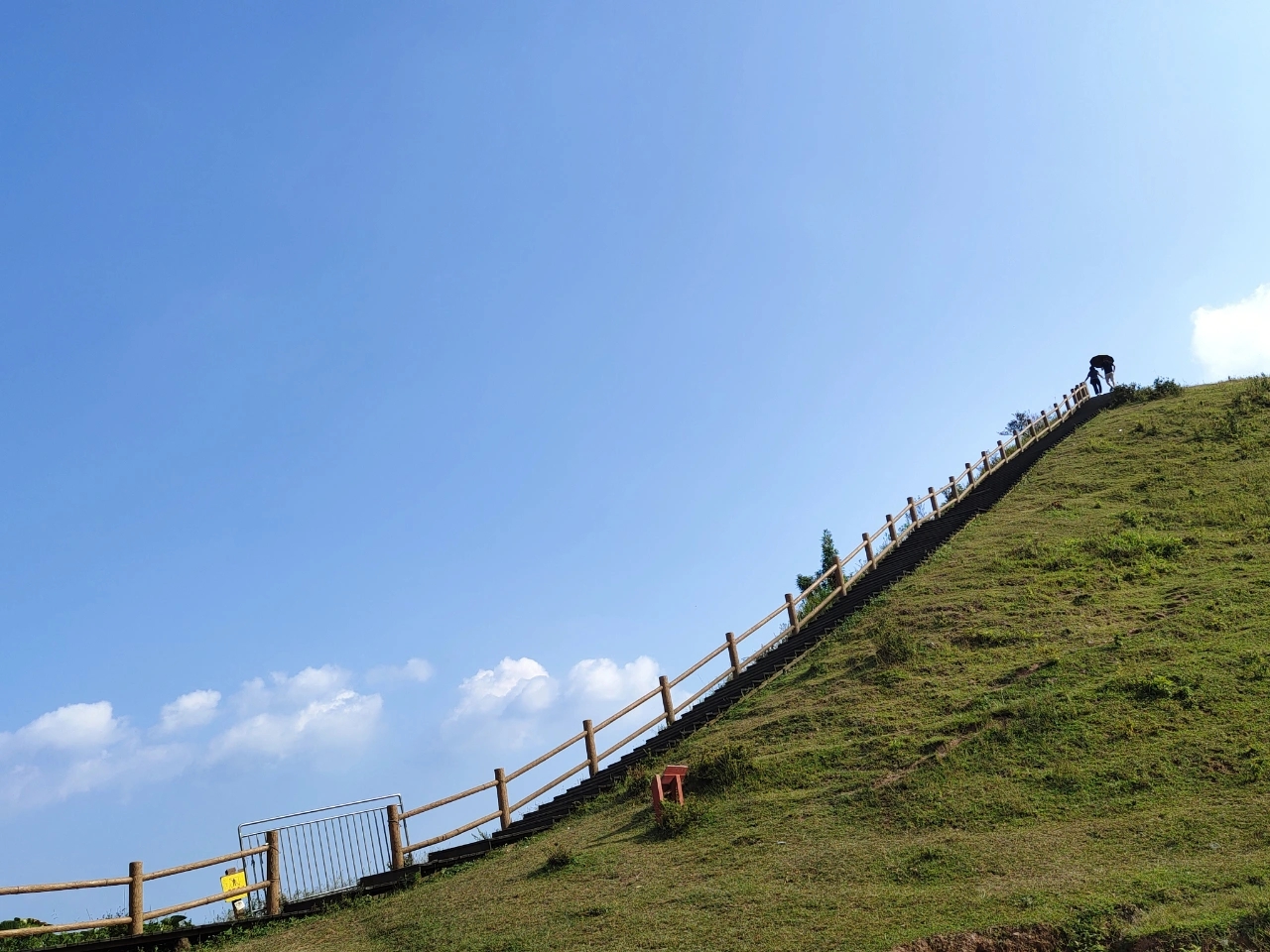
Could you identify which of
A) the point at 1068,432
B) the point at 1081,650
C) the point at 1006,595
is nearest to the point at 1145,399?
the point at 1068,432

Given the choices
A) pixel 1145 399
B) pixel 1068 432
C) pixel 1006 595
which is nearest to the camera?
pixel 1006 595

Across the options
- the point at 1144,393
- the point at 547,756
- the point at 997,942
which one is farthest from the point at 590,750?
the point at 1144,393

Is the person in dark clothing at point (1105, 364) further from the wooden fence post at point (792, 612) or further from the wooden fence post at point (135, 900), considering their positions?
the wooden fence post at point (135, 900)

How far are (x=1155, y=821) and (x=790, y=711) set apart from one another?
24.3 feet

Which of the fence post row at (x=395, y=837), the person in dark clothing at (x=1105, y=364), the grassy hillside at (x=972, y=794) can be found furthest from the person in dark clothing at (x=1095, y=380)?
the fence post row at (x=395, y=837)

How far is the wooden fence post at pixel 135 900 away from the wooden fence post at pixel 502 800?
580cm

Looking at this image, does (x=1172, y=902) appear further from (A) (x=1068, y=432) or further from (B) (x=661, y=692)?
(A) (x=1068, y=432)

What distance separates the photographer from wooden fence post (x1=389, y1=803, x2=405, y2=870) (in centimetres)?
1593

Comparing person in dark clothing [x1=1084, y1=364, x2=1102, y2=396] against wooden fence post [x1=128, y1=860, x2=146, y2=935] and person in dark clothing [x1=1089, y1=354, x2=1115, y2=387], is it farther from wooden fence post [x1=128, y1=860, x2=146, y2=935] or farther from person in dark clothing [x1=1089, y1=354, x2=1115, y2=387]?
wooden fence post [x1=128, y1=860, x2=146, y2=935]

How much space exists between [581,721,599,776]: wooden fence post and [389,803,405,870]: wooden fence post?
3840 millimetres

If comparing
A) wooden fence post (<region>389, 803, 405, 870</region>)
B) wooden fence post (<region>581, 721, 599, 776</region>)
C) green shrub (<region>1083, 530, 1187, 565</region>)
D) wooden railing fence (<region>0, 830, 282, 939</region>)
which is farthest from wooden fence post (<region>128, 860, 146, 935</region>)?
green shrub (<region>1083, 530, 1187, 565</region>)

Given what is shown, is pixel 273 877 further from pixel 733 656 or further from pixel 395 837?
pixel 733 656

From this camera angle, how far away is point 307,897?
15.2 metres

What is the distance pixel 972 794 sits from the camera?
38.1ft
